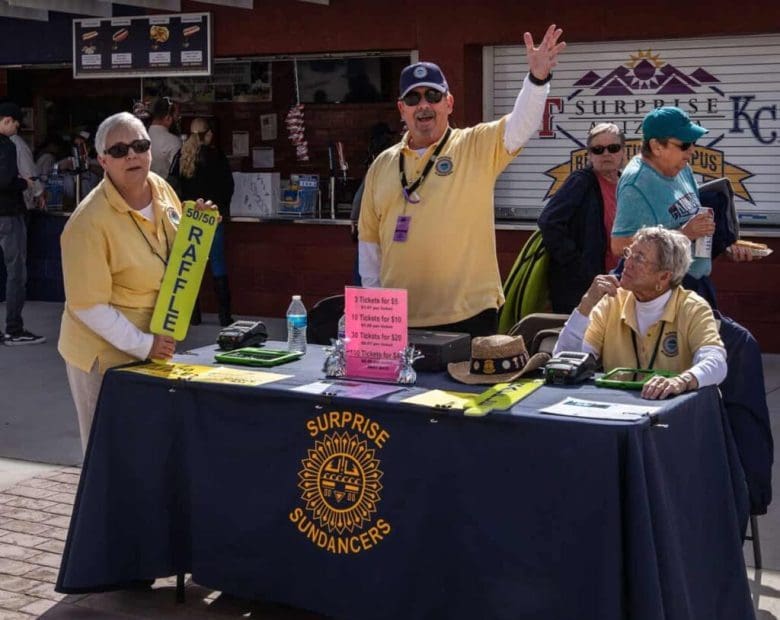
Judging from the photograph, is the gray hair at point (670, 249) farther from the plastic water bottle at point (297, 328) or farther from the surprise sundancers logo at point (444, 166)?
the plastic water bottle at point (297, 328)

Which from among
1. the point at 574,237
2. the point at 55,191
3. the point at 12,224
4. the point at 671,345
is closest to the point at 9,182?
the point at 12,224

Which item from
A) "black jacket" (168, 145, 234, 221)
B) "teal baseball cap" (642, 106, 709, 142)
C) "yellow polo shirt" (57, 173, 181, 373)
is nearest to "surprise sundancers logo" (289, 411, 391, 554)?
"yellow polo shirt" (57, 173, 181, 373)

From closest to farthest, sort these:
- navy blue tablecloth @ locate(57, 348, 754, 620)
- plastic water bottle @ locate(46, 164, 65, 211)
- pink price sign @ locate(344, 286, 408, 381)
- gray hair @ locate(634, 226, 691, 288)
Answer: navy blue tablecloth @ locate(57, 348, 754, 620) → pink price sign @ locate(344, 286, 408, 381) → gray hair @ locate(634, 226, 691, 288) → plastic water bottle @ locate(46, 164, 65, 211)

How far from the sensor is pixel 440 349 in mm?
4680

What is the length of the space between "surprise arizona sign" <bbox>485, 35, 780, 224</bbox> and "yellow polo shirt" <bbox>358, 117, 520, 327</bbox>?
4823 mm

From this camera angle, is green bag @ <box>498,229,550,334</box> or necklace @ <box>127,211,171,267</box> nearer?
necklace @ <box>127,211,171,267</box>

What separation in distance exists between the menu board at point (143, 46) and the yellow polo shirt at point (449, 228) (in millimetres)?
6292

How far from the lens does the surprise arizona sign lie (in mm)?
9562

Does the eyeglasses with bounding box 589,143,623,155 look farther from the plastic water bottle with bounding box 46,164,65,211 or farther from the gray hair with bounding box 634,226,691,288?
the plastic water bottle with bounding box 46,164,65,211

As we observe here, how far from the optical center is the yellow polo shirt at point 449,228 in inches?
205

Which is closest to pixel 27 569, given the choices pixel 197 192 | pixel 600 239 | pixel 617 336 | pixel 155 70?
pixel 617 336

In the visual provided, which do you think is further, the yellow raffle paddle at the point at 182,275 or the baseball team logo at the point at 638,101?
the baseball team logo at the point at 638,101

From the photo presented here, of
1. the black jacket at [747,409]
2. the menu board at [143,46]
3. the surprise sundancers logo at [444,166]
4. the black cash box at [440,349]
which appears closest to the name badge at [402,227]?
the surprise sundancers logo at [444,166]

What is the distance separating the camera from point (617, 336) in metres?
4.69
